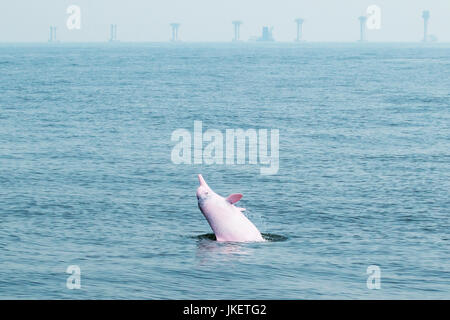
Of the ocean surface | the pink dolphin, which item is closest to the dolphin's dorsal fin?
the pink dolphin

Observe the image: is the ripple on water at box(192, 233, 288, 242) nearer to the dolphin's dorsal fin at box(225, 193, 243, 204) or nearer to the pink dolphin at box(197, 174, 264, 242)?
the pink dolphin at box(197, 174, 264, 242)

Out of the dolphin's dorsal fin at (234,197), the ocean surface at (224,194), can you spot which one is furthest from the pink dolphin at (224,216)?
the ocean surface at (224,194)

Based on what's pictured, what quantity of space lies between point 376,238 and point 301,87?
338ft

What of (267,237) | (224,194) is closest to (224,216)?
(267,237)

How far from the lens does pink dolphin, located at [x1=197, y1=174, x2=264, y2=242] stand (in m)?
39.3

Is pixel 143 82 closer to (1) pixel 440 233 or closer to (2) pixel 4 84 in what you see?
(2) pixel 4 84

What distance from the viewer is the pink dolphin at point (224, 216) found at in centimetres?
3928

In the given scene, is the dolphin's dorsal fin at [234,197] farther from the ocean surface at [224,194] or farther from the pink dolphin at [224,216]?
the ocean surface at [224,194]

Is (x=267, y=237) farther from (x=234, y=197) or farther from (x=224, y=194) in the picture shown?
(x=224, y=194)

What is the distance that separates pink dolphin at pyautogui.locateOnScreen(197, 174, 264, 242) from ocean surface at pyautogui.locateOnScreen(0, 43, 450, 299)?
59cm

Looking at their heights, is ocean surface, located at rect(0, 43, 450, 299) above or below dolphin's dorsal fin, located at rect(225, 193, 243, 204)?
below

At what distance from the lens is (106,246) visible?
41250 millimetres

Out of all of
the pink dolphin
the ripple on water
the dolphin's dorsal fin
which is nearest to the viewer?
the dolphin's dorsal fin

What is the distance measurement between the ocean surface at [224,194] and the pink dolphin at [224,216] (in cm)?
59
